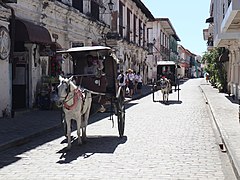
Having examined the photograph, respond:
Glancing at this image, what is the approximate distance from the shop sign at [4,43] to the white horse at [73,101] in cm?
498

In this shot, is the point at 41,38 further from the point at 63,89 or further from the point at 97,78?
the point at 63,89

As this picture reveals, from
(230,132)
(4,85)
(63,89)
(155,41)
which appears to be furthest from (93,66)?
(155,41)

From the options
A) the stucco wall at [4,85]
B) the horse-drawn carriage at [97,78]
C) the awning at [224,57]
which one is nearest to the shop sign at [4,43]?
the stucco wall at [4,85]

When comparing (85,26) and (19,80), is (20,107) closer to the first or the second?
(19,80)

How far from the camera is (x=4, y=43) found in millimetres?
13156

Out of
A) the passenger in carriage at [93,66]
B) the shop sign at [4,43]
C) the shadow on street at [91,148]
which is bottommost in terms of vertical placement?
the shadow on street at [91,148]

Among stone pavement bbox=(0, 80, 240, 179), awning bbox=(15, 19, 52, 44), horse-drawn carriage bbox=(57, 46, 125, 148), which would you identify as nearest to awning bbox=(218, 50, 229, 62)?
stone pavement bbox=(0, 80, 240, 179)

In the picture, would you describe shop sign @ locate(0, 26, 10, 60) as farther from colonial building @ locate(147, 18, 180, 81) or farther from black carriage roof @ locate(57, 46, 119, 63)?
colonial building @ locate(147, 18, 180, 81)

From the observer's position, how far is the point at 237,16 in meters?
12.2

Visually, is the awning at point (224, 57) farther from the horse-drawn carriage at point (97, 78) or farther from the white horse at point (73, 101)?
the white horse at point (73, 101)

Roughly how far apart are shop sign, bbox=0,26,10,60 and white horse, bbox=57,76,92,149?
4984 millimetres

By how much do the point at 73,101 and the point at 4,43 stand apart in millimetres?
5804

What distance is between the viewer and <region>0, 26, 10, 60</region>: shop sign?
12.9 meters

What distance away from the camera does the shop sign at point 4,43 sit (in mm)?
12949
